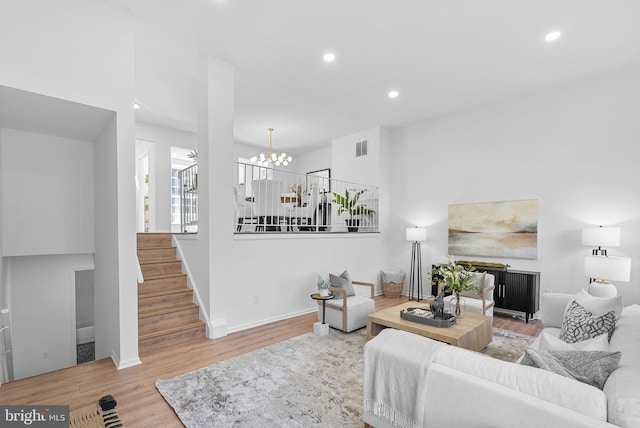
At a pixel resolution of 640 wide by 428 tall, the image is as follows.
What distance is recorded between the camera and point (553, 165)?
5.08m

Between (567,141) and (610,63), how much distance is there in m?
1.14

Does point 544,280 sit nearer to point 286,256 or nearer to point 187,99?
point 286,256

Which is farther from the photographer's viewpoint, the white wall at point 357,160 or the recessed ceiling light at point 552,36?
the white wall at point 357,160

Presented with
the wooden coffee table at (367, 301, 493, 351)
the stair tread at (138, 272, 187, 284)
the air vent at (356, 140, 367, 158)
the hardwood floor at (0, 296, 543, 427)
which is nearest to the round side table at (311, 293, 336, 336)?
the hardwood floor at (0, 296, 543, 427)

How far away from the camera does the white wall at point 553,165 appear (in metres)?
4.46

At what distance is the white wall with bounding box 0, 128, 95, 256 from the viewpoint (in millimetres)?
3805

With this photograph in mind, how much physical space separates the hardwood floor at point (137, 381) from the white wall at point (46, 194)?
174 cm

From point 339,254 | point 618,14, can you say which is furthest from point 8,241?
point 618,14

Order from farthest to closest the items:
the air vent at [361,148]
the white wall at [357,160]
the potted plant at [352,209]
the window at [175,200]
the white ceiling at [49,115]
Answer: the window at [175,200] < the air vent at [361,148] < the white wall at [357,160] < the potted plant at [352,209] < the white ceiling at [49,115]

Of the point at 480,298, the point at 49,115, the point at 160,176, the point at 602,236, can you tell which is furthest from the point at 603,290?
the point at 160,176

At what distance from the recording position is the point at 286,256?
512 cm

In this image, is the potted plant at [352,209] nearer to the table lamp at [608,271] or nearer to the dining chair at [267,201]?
the dining chair at [267,201]

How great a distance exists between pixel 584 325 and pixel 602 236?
7.62 ft

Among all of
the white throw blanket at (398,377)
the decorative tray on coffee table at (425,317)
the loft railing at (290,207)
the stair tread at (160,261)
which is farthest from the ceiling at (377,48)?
the decorative tray on coffee table at (425,317)
